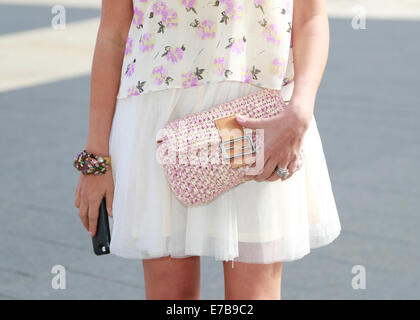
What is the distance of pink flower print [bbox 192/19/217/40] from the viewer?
85.6 inches

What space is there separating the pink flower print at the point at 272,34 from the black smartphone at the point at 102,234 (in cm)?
65

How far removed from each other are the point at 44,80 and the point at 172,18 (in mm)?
6961

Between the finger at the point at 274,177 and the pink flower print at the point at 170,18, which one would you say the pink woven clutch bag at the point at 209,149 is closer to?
the finger at the point at 274,177

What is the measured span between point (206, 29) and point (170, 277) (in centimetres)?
69

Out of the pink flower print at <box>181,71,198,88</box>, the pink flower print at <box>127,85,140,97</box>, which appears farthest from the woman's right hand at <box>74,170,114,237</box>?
the pink flower print at <box>181,71,198,88</box>

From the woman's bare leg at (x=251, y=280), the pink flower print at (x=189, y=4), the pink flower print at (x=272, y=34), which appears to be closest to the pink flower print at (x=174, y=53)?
the pink flower print at (x=189, y=4)

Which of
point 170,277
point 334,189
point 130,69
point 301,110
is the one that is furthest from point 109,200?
point 334,189

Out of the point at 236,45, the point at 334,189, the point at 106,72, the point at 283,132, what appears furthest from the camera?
the point at 334,189

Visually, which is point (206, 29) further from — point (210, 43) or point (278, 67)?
point (278, 67)

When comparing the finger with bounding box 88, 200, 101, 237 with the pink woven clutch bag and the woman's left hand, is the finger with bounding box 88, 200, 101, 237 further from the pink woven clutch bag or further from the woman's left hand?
the woman's left hand

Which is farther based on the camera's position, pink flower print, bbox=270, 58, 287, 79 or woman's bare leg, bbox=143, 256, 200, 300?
woman's bare leg, bbox=143, 256, 200, 300

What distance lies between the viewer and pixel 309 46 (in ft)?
7.20
